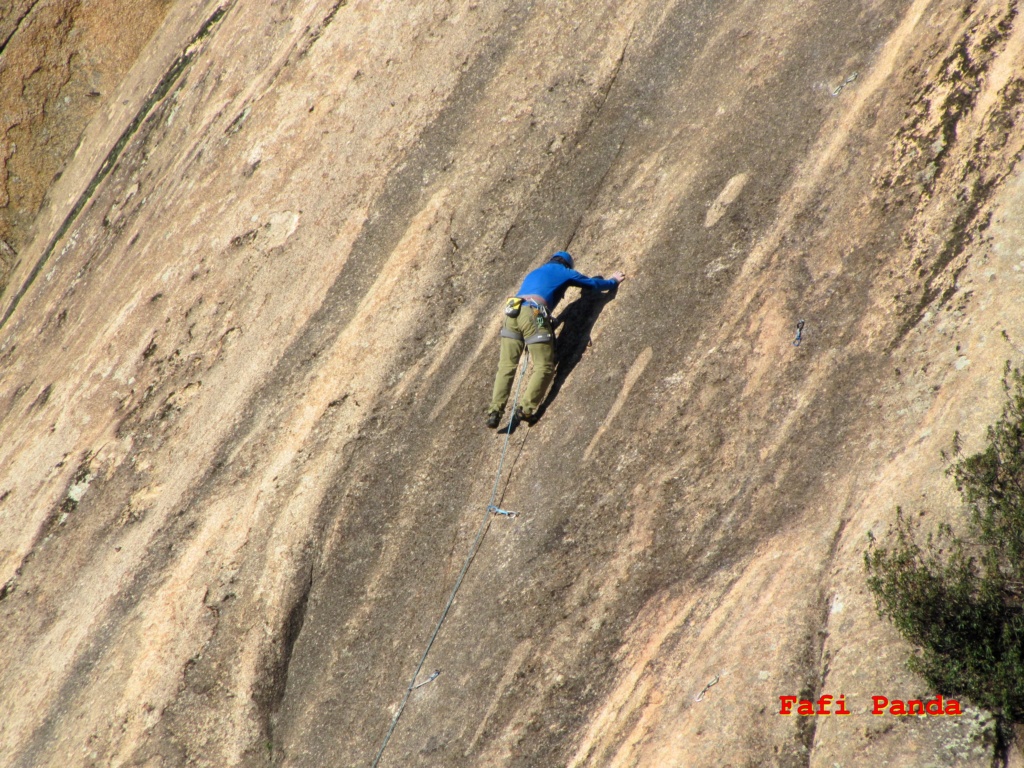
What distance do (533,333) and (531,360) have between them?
397 mm

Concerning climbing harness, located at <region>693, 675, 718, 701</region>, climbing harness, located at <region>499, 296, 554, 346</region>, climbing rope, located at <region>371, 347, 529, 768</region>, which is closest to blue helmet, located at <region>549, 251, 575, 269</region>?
climbing harness, located at <region>499, 296, 554, 346</region>

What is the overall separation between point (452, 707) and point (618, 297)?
5524mm

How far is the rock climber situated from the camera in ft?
35.7

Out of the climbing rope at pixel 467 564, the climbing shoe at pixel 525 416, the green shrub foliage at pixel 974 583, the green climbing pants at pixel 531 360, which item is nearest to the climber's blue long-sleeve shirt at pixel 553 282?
the green climbing pants at pixel 531 360

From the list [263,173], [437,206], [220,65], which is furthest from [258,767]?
[220,65]

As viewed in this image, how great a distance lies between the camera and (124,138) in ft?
63.4

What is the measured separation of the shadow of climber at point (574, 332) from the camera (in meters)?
11.3

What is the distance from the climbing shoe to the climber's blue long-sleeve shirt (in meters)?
1.42

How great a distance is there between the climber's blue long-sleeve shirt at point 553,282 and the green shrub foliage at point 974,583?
4.88 m

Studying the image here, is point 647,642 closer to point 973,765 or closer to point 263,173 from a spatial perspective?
point 973,765

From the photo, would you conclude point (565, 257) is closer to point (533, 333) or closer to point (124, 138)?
point (533, 333)

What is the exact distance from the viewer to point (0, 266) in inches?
850

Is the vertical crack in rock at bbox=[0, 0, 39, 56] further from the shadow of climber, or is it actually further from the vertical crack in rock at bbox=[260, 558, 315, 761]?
the vertical crack in rock at bbox=[260, 558, 315, 761]

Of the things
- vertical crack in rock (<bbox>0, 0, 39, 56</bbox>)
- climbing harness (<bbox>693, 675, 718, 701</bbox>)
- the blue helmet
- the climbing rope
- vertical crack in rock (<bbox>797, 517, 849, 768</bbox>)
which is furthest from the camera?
vertical crack in rock (<bbox>0, 0, 39, 56</bbox>)
